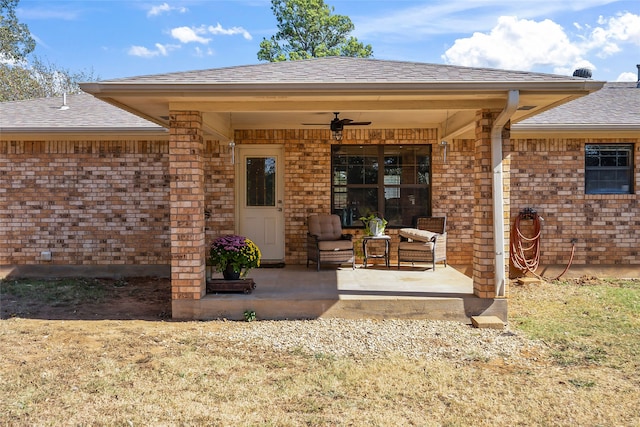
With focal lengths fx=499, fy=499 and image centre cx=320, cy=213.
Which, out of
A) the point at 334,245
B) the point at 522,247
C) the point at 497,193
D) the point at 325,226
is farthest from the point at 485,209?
the point at 522,247

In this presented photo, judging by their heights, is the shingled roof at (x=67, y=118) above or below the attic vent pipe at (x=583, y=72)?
below

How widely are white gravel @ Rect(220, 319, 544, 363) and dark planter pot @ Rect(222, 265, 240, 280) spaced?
801mm

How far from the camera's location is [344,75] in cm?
552

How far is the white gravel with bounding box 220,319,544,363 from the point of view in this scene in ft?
14.9

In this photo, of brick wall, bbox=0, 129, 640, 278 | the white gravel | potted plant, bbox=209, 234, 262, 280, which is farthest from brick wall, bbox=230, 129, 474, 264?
the white gravel

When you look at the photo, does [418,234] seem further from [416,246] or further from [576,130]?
[576,130]

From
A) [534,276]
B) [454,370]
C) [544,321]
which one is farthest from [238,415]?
[534,276]

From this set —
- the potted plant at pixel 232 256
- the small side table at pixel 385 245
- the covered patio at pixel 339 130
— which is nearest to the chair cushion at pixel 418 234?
the small side table at pixel 385 245

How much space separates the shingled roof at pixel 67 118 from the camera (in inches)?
317

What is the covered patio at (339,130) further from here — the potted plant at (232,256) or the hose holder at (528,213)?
the hose holder at (528,213)

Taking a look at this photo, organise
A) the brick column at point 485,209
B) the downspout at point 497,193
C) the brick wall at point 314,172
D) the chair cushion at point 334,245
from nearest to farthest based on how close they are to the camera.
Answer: the downspout at point 497,193
the brick column at point 485,209
the chair cushion at point 334,245
the brick wall at point 314,172

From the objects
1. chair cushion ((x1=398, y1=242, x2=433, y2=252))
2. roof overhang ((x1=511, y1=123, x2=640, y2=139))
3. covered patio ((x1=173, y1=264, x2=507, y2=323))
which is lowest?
covered patio ((x1=173, y1=264, x2=507, y2=323))

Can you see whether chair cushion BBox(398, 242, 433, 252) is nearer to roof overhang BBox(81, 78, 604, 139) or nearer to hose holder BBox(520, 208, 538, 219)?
hose holder BBox(520, 208, 538, 219)

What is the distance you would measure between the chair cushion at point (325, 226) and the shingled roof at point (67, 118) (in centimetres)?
288
